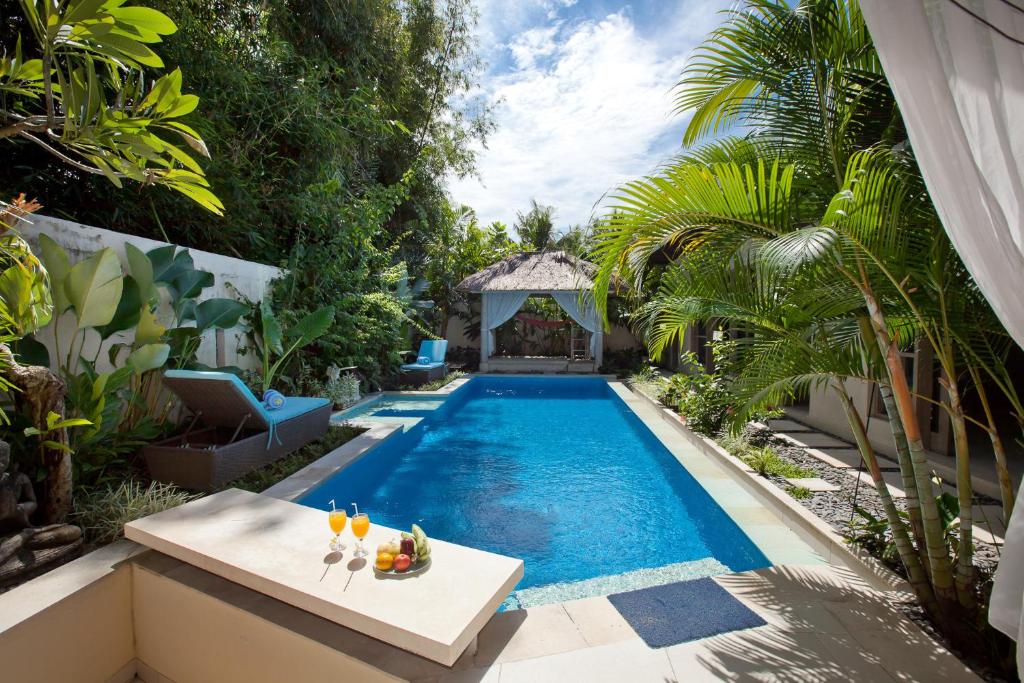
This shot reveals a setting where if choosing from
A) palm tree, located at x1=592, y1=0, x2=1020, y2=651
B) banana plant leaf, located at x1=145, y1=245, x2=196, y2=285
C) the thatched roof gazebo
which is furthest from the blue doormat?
the thatched roof gazebo

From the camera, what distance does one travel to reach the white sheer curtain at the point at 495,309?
13.8 metres

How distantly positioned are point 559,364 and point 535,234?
6.33m

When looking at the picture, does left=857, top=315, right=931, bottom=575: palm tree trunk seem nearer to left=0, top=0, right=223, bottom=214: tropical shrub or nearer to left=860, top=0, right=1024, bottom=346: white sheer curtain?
left=860, top=0, right=1024, bottom=346: white sheer curtain

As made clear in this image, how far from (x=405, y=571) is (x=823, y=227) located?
221cm

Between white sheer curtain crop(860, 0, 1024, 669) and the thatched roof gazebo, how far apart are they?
467 inches

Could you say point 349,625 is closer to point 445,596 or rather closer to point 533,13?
point 445,596

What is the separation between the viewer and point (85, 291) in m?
3.43

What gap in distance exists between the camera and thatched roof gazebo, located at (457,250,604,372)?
1359 centimetres

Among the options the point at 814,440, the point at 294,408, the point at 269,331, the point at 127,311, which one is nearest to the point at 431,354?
the point at 269,331

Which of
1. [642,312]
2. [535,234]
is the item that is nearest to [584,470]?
[642,312]

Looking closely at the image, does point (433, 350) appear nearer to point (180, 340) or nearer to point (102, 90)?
point (180, 340)

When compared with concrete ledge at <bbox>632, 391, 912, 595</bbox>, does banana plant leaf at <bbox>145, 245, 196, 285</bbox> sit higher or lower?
higher

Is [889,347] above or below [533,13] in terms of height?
below

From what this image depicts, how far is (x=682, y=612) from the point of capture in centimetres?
249
